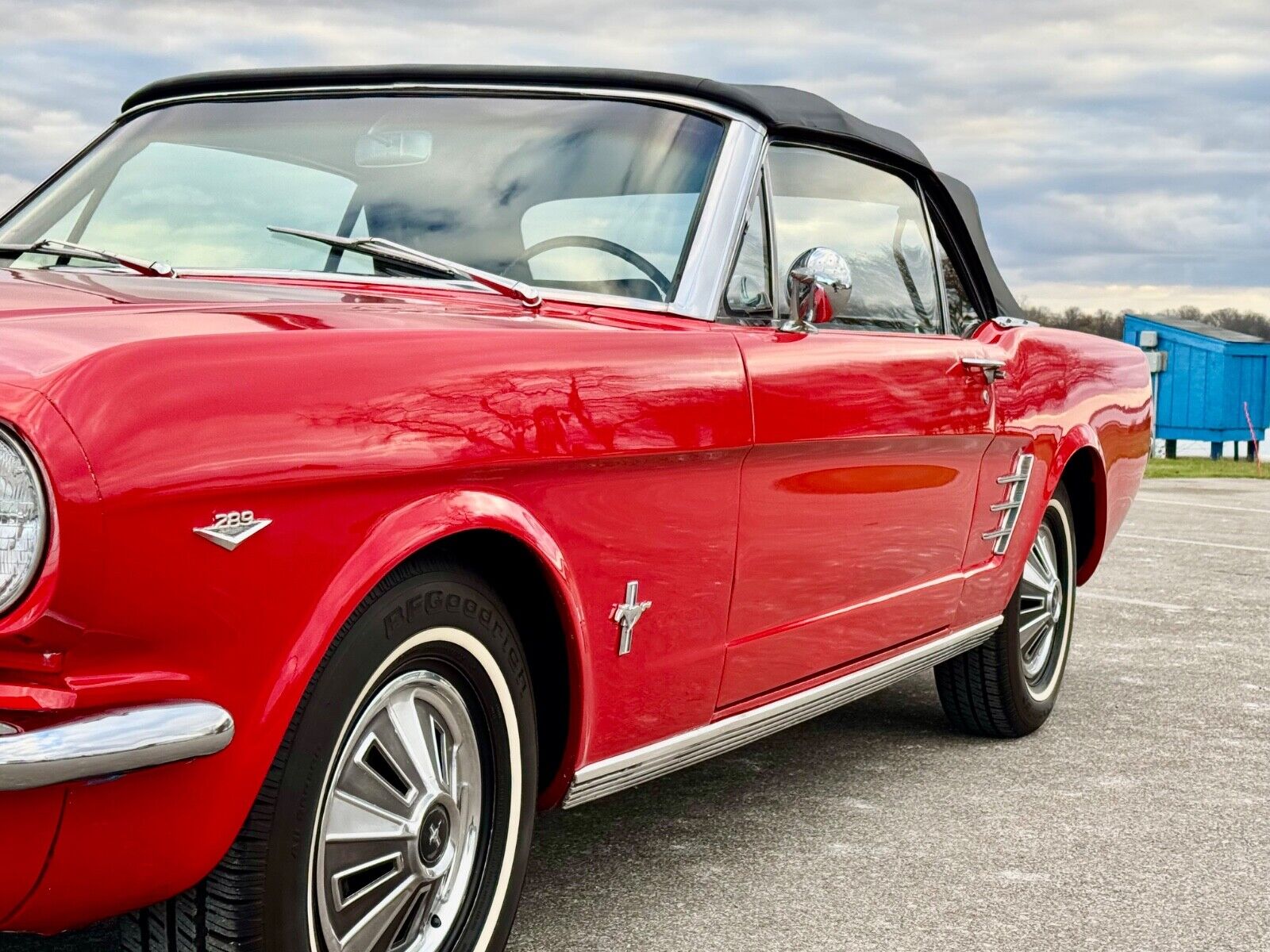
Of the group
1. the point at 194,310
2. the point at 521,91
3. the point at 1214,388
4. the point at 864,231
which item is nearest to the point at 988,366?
the point at 864,231

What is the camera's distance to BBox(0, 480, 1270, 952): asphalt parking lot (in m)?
3.10

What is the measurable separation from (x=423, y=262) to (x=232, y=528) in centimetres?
123

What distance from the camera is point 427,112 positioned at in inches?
136

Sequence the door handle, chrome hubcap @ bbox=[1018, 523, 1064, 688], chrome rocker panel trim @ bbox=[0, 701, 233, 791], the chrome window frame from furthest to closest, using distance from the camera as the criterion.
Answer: chrome hubcap @ bbox=[1018, 523, 1064, 688] < the door handle < the chrome window frame < chrome rocker panel trim @ bbox=[0, 701, 233, 791]

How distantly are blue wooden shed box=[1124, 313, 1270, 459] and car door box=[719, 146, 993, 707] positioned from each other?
72.4ft

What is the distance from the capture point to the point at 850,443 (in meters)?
3.46

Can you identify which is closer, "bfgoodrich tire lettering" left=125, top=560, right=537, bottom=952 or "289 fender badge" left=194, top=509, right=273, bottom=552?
"289 fender badge" left=194, top=509, right=273, bottom=552

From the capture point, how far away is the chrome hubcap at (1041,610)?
16.3 ft

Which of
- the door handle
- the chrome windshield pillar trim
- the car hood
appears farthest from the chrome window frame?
the door handle

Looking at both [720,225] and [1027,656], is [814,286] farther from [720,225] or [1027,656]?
[1027,656]

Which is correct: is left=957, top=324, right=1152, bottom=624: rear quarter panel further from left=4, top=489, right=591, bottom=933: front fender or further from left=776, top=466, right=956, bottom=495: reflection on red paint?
left=4, top=489, right=591, bottom=933: front fender

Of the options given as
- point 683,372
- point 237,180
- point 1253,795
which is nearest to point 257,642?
point 683,372

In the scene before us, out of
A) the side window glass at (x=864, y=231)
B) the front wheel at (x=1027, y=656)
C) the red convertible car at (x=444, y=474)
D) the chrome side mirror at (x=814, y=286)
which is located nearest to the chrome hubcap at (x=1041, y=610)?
the front wheel at (x=1027, y=656)

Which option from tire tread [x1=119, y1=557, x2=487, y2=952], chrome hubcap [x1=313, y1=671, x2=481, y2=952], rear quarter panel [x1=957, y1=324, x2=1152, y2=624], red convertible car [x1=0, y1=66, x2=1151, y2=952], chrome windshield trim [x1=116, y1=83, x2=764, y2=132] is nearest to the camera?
red convertible car [x1=0, y1=66, x2=1151, y2=952]
